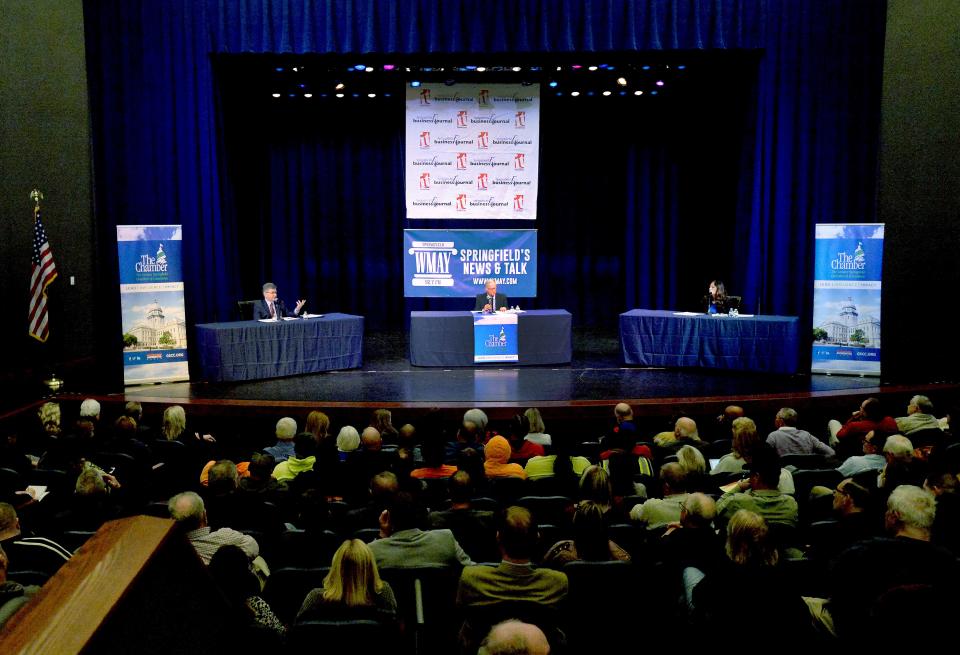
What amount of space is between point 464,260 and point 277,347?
3895 millimetres

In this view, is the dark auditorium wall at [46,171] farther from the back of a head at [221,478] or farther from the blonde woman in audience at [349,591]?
the blonde woman in audience at [349,591]

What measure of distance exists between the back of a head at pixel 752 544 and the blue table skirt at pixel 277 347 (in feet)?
24.7

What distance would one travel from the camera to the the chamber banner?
41.9 feet

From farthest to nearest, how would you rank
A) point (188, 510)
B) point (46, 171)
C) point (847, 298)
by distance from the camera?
1. point (847, 298)
2. point (46, 171)
3. point (188, 510)

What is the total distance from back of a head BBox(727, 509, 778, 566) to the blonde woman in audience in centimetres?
126

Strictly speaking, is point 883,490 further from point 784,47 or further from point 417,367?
point 784,47

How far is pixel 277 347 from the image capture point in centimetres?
991

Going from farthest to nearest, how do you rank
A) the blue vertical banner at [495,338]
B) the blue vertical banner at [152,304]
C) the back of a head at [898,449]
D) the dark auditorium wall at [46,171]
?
the blue vertical banner at [495,338], the blue vertical banner at [152,304], the dark auditorium wall at [46,171], the back of a head at [898,449]

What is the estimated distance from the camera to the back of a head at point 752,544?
2932mm

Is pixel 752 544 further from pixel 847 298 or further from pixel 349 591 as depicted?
pixel 847 298

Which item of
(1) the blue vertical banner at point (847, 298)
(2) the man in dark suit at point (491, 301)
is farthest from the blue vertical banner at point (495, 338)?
(1) the blue vertical banner at point (847, 298)

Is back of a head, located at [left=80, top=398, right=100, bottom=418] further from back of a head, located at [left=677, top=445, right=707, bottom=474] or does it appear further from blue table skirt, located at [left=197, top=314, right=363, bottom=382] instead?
back of a head, located at [left=677, top=445, right=707, bottom=474]

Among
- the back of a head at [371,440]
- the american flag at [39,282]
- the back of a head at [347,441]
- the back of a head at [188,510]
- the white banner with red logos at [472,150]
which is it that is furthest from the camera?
the white banner with red logos at [472,150]

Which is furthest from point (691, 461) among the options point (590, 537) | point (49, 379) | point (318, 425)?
point (49, 379)
